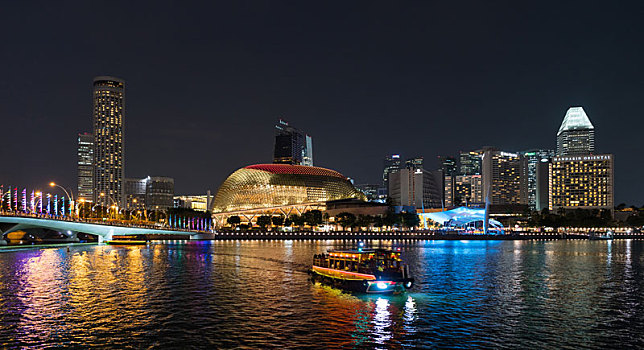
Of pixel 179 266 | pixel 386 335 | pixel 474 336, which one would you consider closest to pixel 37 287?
pixel 179 266

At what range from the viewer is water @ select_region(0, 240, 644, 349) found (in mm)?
30031

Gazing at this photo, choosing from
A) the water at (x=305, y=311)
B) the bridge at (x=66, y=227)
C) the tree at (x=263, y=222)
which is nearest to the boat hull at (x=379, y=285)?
the water at (x=305, y=311)

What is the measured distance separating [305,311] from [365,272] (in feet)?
28.7

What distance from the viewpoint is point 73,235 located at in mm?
165875

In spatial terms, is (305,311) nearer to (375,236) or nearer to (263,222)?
(375,236)

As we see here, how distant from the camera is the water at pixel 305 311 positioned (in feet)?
98.5

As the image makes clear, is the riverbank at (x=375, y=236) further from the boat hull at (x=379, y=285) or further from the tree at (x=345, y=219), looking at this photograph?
the boat hull at (x=379, y=285)

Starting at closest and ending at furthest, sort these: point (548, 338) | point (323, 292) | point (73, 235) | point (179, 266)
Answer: point (548, 338) → point (323, 292) → point (179, 266) → point (73, 235)

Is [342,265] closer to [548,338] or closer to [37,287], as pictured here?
[548,338]

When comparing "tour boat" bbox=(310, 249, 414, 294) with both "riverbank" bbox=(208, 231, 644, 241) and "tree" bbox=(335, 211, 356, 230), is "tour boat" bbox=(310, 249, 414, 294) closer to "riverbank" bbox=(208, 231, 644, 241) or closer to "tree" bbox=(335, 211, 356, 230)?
"riverbank" bbox=(208, 231, 644, 241)

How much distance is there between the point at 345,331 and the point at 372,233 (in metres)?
154

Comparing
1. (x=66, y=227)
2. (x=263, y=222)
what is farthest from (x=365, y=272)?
(x=263, y=222)

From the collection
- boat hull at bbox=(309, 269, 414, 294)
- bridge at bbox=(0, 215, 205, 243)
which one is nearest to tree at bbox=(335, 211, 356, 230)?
bridge at bbox=(0, 215, 205, 243)

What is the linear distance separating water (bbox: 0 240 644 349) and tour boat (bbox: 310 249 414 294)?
47.7 inches
